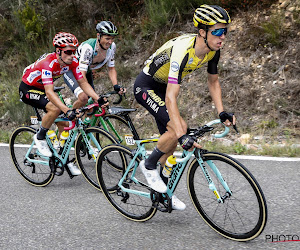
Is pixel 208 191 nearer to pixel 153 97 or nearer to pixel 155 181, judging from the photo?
pixel 155 181

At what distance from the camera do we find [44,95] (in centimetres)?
559

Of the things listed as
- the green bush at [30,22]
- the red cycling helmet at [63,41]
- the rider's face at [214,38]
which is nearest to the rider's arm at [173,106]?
the rider's face at [214,38]

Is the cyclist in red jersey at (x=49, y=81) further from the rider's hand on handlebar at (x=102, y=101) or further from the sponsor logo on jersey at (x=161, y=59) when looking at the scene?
the sponsor logo on jersey at (x=161, y=59)

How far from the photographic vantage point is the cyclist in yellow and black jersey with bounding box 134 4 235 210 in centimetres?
357

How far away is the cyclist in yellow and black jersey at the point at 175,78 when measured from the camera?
357 cm

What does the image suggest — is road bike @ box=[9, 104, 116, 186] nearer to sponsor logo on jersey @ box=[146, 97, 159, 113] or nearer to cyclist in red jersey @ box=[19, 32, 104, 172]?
cyclist in red jersey @ box=[19, 32, 104, 172]

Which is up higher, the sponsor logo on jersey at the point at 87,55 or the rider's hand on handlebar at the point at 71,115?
the sponsor logo on jersey at the point at 87,55

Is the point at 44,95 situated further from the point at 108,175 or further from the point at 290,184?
the point at 290,184

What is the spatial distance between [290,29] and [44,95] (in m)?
5.57

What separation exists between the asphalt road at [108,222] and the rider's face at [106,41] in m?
2.11

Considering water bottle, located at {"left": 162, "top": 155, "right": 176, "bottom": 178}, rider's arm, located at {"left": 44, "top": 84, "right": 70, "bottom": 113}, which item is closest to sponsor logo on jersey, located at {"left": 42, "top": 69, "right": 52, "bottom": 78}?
rider's arm, located at {"left": 44, "top": 84, "right": 70, "bottom": 113}

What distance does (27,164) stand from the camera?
232 inches

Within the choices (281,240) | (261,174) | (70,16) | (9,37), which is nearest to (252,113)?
(261,174)

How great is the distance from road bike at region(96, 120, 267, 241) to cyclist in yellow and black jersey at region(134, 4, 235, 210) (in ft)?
0.53
